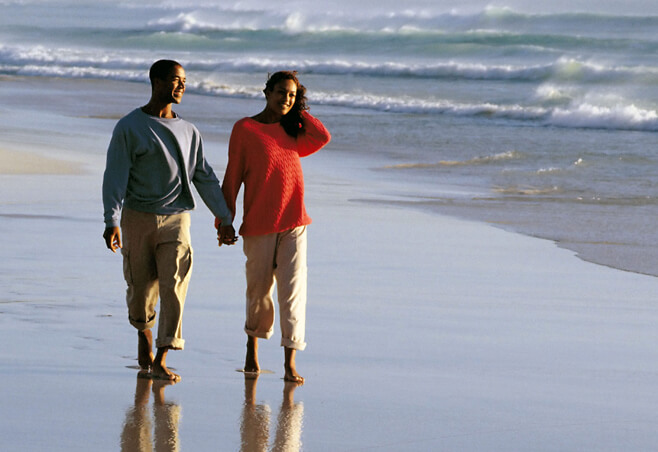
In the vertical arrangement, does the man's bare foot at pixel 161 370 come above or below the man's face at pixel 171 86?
below

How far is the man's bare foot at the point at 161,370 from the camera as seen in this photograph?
450 cm

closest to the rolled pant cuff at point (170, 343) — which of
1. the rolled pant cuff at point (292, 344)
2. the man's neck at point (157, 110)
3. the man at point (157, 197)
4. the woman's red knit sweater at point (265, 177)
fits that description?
the man at point (157, 197)

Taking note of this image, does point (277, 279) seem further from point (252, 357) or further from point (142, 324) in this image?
point (142, 324)

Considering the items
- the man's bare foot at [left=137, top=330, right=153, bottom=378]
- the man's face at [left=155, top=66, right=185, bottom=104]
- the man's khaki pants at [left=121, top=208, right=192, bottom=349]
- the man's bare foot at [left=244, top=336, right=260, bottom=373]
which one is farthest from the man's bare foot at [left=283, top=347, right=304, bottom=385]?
the man's face at [left=155, top=66, right=185, bottom=104]

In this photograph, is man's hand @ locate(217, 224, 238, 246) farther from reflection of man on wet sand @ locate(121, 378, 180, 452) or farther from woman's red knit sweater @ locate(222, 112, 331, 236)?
reflection of man on wet sand @ locate(121, 378, 180, 452)

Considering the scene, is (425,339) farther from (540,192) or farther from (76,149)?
(76,149)

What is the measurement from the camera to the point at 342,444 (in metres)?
3.81

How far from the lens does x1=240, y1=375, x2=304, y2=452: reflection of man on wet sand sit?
12.4 feet

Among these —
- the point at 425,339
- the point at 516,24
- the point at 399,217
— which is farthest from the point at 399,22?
the point at 425,339

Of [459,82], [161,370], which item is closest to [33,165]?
[161,370]

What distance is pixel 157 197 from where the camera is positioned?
4543 mm

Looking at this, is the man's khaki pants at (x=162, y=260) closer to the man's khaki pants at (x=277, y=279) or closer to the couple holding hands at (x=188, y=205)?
the couple holding hands at (x=188, y=205)

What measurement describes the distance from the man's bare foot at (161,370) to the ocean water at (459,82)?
3.81 meters

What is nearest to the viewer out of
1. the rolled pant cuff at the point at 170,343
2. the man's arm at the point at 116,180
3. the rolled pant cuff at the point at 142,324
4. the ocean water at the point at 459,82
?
the man's arm at the point at 116,180
